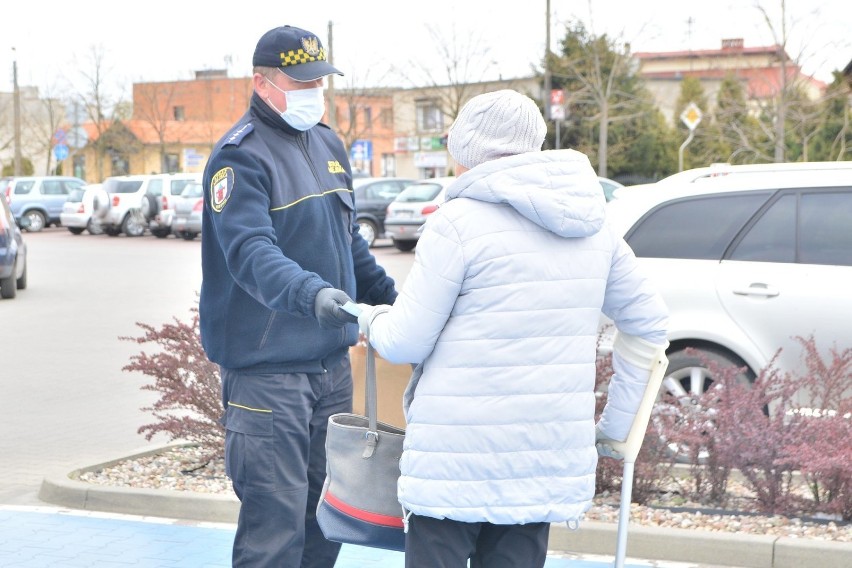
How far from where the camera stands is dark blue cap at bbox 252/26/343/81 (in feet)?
12.4

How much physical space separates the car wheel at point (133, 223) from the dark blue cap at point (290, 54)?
3350 cm

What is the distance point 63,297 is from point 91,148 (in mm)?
57757

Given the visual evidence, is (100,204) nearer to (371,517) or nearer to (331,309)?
(331,309)

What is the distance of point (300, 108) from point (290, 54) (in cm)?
16

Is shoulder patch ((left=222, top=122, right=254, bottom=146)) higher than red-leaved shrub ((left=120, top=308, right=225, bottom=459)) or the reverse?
higher

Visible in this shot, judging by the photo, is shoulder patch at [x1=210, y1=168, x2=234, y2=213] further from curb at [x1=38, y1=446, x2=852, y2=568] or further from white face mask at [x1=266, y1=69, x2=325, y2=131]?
curb at [x1=38, y1=446, x2=852, y2=568]

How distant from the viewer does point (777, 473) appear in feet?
18.4

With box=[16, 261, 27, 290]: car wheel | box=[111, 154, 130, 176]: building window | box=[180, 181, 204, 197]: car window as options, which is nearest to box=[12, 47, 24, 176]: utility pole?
box=[111, 154, 130, 176]: building window

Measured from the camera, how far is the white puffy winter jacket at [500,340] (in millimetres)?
2932

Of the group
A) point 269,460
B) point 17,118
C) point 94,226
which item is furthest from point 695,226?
point 17,118

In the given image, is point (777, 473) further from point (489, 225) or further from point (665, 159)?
point (665, 159)

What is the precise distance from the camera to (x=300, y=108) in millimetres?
3787

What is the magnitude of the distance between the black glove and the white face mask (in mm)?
689

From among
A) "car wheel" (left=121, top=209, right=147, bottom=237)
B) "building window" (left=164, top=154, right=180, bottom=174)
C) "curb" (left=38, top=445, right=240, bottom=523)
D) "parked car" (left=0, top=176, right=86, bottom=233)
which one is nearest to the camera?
"curb" (left=38, top=445, right=240, bottom=523)
